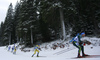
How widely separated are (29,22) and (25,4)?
20.6 ft

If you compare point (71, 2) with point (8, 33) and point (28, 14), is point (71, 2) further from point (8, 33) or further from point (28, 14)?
point (8, 33)

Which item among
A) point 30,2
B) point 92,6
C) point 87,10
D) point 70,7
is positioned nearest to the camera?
point 70,7

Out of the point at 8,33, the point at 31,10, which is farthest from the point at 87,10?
the point at 8,33

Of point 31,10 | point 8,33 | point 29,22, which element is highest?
point 31,10

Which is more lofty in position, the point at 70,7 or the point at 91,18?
the point at 70,7

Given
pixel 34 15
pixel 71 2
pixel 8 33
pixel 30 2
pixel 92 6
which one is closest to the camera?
pixel 71 2

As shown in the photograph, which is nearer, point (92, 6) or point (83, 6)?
point (92, 6)

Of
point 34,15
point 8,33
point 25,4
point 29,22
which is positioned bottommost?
point 8,33

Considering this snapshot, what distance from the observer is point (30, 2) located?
25.0m

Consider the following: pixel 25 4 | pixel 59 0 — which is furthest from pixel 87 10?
pixel 25 4

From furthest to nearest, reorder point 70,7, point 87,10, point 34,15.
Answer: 1. point 34,15
2. point 87,10
3. point 70,7

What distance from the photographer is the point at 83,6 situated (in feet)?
69.4

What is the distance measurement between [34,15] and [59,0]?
887cm

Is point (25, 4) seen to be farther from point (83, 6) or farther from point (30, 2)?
point (83, 6)
